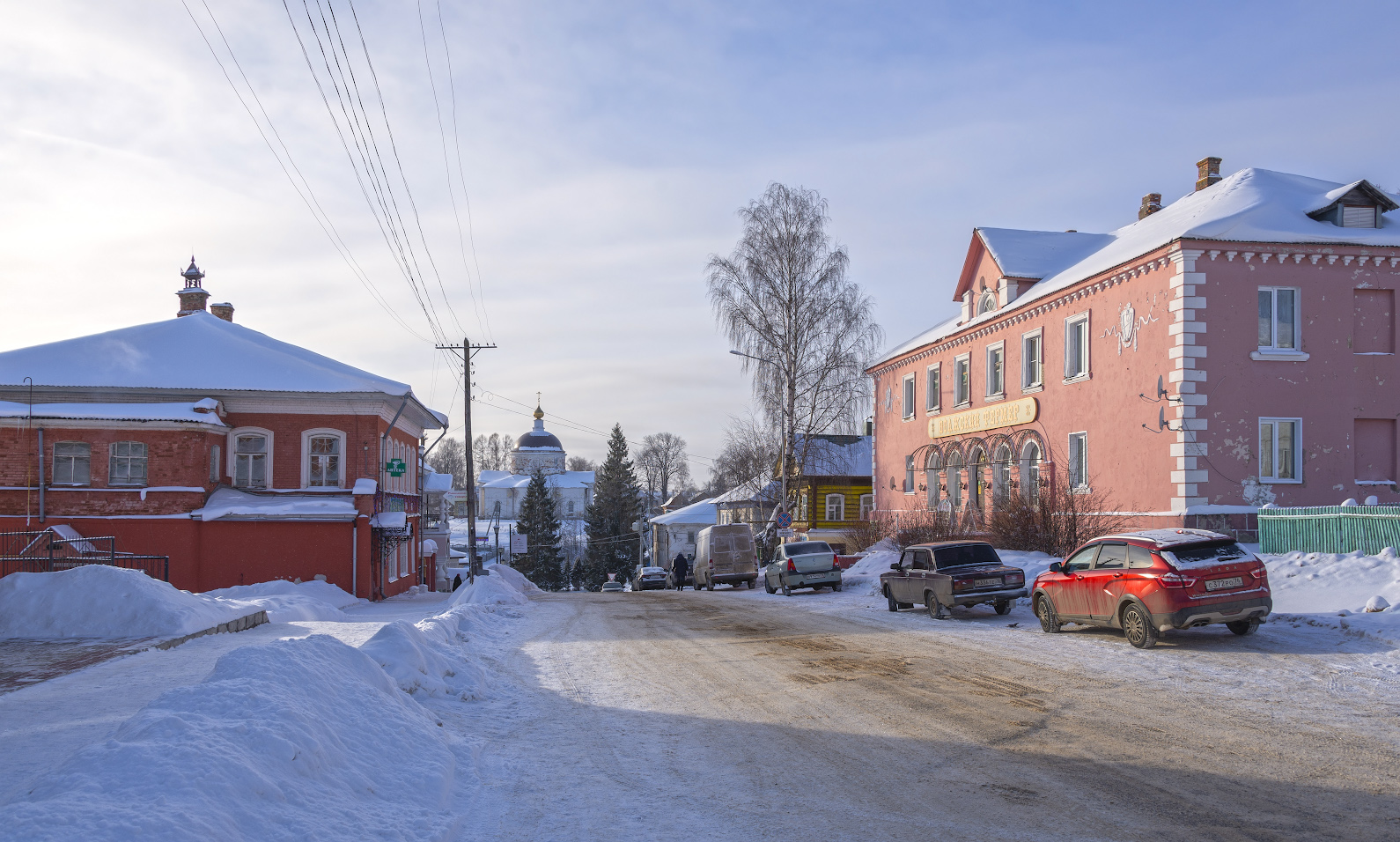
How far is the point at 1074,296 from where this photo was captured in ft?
89.5

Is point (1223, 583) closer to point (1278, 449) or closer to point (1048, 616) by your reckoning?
point (1048, 616)

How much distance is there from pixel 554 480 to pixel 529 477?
341 centimetres

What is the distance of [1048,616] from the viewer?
15.5 meters

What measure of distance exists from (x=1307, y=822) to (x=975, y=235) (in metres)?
29.9

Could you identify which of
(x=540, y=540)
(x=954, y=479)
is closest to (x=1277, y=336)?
(x=954, y=479)

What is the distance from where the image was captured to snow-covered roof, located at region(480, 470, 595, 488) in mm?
122875

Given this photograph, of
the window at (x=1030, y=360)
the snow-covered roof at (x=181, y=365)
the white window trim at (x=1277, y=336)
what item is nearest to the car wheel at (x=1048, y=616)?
the white window trim at (x=1277, y=336)

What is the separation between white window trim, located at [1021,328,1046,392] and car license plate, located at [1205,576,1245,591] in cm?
1638

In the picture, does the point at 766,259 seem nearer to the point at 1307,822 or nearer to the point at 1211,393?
the point at 1211,393

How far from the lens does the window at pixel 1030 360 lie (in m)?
29.5

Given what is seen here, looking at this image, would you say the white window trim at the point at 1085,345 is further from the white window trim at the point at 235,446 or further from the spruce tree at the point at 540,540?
the spruce tree at the point at 540,540

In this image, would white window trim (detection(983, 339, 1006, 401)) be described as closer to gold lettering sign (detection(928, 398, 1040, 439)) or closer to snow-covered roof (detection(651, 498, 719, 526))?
gold lettering sign (detection(928, 398, 1040, 439))

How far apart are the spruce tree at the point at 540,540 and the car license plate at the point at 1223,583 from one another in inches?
2613

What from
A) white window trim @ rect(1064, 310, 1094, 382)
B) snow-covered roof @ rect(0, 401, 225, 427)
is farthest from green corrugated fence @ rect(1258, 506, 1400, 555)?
snow-covered roof @ rect(0, 401, 225, 427)
